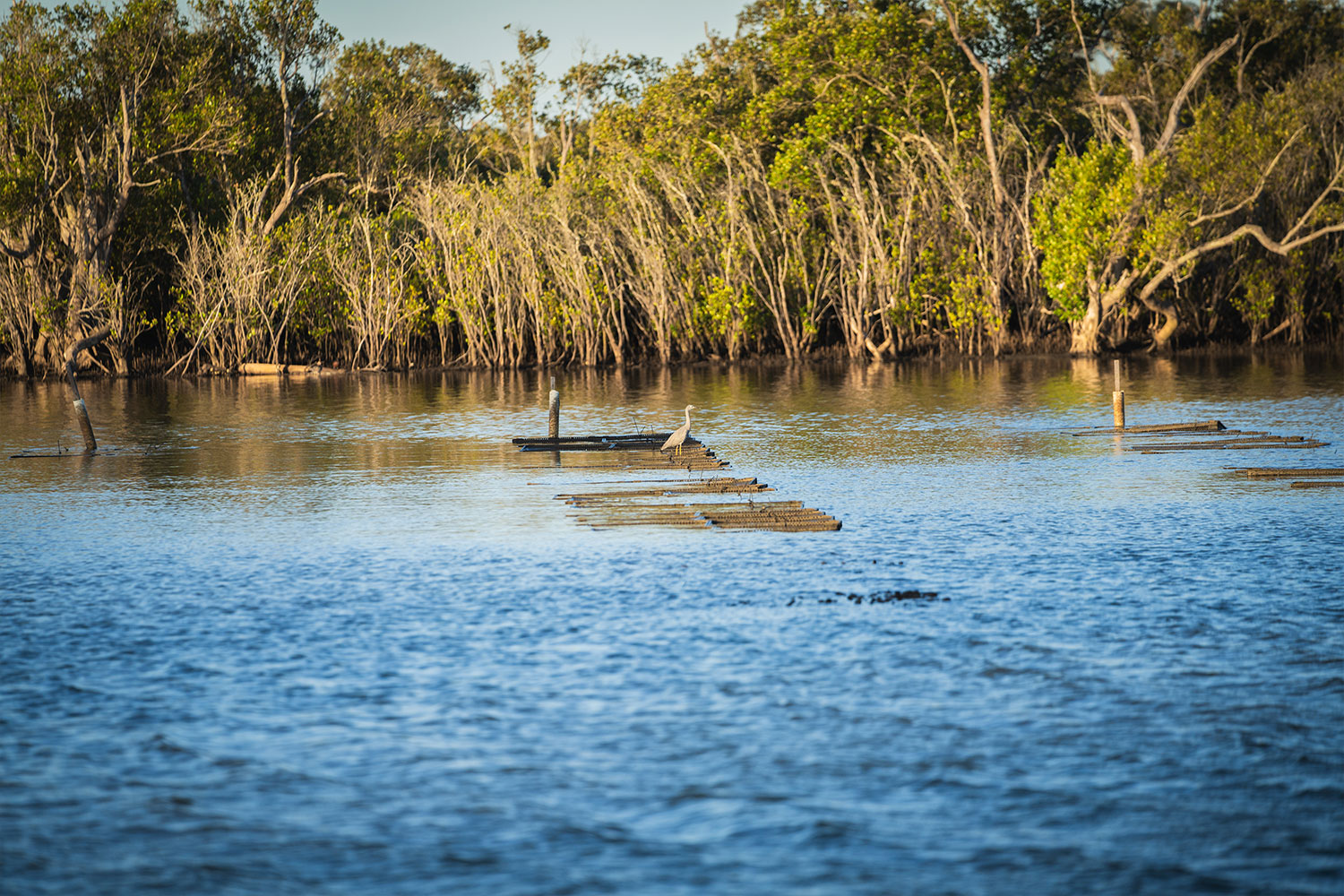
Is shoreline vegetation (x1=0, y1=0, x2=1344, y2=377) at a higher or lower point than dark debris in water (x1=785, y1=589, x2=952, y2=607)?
higher

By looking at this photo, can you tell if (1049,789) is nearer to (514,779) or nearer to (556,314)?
(514,779)

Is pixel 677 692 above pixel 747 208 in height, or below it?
below

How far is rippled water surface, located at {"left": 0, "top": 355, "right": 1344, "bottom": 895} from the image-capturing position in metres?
5.74

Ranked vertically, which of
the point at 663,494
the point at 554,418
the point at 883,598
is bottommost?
the point at 883,598

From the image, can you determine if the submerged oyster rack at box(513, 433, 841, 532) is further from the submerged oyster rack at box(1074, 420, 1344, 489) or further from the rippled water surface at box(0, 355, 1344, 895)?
the submerged oyster rack at box(1074, 420, 1344, 489)

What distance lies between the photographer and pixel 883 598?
9844 millimetres

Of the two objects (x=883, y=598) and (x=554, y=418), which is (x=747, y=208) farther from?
(x=883, y=598)

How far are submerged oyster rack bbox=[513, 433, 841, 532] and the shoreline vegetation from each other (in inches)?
802

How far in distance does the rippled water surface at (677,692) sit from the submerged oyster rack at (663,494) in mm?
390

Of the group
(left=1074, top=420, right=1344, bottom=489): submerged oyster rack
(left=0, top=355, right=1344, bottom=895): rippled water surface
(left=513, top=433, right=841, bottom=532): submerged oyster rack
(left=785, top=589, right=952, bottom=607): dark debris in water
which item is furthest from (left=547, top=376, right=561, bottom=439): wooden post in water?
(left=785, top=589, right=952, bottom=607): dark debris in water

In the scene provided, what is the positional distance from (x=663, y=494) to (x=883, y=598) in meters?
5.42

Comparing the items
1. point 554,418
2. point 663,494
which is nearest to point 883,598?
point 663,494

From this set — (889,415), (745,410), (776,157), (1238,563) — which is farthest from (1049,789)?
(776,157)

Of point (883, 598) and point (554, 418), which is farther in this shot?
point (554, 418)
